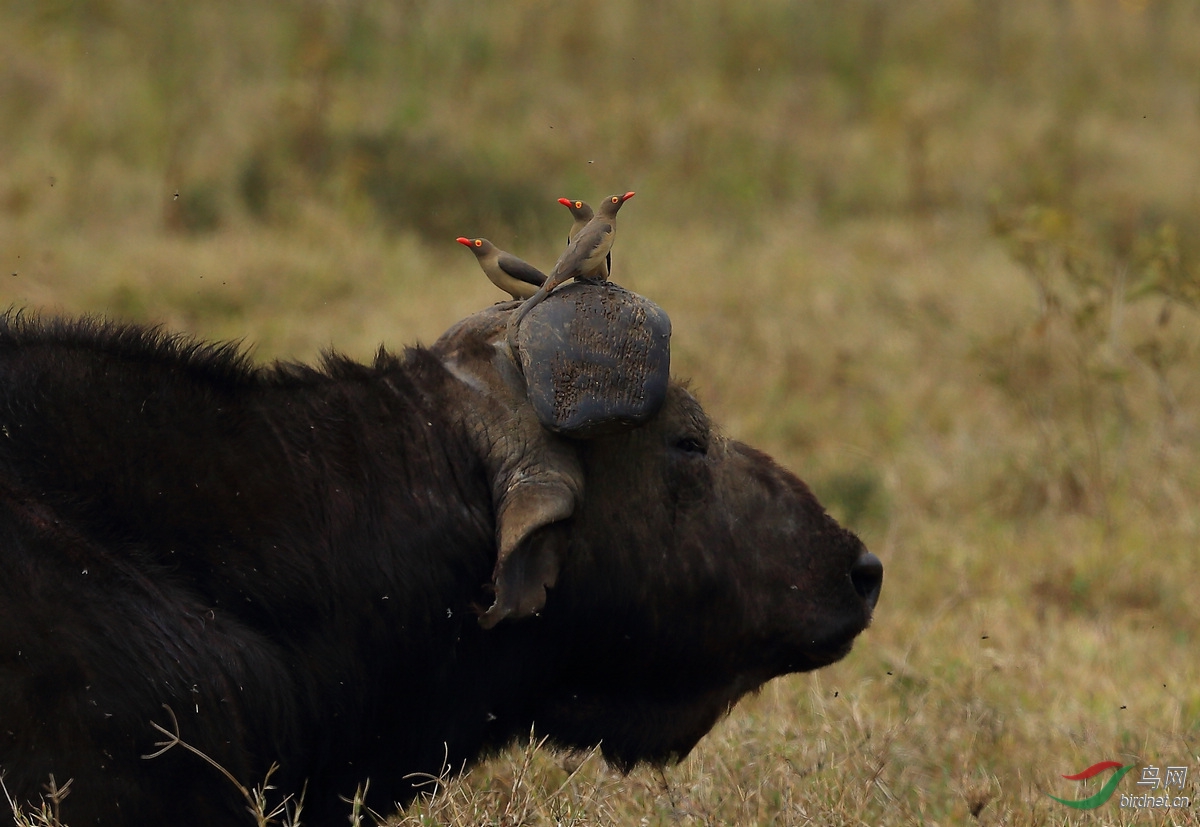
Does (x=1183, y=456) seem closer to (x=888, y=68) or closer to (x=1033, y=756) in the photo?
(x=1033, y=756)

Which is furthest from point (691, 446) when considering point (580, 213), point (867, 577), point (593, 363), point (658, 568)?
point (580, 213)

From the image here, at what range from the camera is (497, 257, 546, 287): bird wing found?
4.12 m

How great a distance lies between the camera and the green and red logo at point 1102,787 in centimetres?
457

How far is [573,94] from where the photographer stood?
50.9 ft

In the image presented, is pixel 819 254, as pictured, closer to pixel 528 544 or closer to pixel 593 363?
pixel 593 363

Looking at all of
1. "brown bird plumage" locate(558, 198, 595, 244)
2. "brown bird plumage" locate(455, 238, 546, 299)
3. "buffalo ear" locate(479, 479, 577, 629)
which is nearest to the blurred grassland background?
"buffalo ear" locate(479, 479, 577, 629)

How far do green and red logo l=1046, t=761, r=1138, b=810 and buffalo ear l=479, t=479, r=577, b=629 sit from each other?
189 centimetres

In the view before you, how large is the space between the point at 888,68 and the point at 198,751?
1432 centimetres

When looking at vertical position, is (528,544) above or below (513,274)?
below

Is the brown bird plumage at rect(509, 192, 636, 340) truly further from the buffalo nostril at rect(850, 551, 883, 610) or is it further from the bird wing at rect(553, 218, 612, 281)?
the buffalo nostril at rect(850, 551, 883, 610)

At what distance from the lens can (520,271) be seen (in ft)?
13.6

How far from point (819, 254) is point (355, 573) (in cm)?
922

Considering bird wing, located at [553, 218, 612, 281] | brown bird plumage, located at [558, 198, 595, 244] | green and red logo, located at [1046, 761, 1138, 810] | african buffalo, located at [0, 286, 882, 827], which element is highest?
bird wing, located at [553, 218, 612, 281]

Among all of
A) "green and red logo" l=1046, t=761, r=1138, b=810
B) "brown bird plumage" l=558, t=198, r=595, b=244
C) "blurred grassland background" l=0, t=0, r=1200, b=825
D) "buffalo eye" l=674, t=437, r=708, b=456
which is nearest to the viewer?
"buffalo eye" l=674, t=437, r=708, b=456
